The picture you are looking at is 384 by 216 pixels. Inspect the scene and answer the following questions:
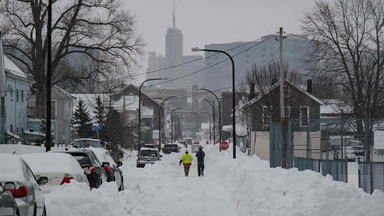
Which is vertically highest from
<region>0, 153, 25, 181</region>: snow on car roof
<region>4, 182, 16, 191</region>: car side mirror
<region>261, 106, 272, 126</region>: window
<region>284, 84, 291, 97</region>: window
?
<region>284, 84, 291, 97</region>: window

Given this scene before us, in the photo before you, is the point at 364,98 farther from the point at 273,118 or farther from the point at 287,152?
the point at 287,152

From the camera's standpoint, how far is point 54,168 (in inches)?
585

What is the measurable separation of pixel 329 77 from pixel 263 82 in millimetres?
10810

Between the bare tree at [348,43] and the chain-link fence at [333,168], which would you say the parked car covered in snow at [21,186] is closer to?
the chain-link fence at [333,168]

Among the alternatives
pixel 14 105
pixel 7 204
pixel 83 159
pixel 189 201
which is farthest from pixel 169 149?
pixel 7 204

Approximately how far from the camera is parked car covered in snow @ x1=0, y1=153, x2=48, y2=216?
31.6 feet

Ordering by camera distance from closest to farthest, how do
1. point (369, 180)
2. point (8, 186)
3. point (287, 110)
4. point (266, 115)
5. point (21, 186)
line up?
point (8, 186), point (21, 186), point (369, 180), point (266, 115), point (287, 110)

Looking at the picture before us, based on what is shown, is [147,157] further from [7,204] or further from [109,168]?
[7,204]

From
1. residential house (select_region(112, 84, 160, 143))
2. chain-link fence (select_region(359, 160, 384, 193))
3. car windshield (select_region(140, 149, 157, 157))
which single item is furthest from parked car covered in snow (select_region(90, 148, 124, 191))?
residential house (select_region(112, 84, 160, 143))

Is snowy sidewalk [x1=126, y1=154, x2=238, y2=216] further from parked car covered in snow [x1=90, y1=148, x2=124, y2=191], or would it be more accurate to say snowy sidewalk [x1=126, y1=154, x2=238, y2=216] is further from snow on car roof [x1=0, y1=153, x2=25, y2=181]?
snow on car roof [x1=0, y1=153, x2=25, y2=181]

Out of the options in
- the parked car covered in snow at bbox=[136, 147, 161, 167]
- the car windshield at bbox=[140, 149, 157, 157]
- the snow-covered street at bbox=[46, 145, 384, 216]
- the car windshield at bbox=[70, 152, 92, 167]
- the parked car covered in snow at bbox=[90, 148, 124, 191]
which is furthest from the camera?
the car windshield at bbox=[140, 149, 157, 157]

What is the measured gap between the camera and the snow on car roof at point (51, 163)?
48.5 ft

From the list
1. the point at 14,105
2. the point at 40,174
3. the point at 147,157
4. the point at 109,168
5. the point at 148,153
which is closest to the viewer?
the point at 40,174

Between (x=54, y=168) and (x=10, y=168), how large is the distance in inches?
A: 185
